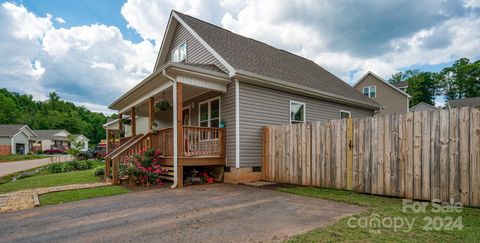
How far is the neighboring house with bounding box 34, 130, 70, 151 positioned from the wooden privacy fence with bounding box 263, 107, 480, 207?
59999 millimetres

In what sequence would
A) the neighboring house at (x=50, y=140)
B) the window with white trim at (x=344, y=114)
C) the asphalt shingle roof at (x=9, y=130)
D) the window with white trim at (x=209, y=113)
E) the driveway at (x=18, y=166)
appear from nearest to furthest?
the window with white trim at (x=209, y=113)
the window with white trim at (x=344, y=114)
the driveway at (x=18, y=166)
the asphalt shingle roof at (x=9, y=130)
the neighboring house at (x=50, y=140)

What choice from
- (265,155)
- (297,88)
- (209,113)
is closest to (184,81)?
(209,113)

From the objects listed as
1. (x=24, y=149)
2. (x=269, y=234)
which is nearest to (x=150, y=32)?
(x=269, y=234)

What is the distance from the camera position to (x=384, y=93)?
1062 inches

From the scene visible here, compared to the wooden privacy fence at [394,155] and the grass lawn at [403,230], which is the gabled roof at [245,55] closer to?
the wooden privacy fence at [394,155]

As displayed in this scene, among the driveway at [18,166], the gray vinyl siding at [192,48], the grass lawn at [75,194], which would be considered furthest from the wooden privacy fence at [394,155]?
the driveway at [18,166]

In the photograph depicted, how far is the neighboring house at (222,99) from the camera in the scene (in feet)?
26.1

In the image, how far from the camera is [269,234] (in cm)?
337

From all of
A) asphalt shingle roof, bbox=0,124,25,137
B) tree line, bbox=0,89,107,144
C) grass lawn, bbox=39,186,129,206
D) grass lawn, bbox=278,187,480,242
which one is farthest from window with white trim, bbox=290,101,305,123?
tree line, bbox=0,89,107,144

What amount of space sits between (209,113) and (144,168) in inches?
125

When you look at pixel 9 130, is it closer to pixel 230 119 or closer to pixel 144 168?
pixel 144 168

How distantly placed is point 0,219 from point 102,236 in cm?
263

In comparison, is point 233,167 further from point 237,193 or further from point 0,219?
point 0,219

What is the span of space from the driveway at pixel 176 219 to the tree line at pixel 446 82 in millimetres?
58256
